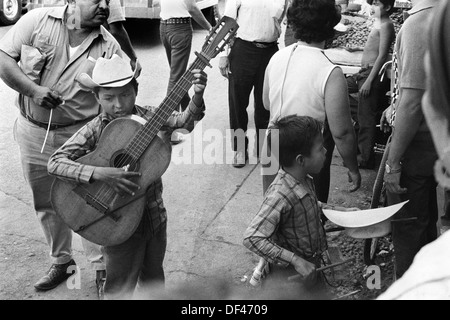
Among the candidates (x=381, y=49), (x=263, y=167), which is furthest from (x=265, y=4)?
(x=263, y=167)

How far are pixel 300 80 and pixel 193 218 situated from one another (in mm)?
2106

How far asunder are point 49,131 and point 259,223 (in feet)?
5.82

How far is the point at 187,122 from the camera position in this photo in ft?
11.7

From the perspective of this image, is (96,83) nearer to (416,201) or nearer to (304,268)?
(304,268)

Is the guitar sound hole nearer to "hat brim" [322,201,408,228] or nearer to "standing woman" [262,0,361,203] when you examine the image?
"standing woman" [262,0,361,203]

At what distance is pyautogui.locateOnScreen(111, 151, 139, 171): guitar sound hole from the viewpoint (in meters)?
3.47

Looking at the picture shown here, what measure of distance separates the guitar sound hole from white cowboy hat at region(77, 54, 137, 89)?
367 mm

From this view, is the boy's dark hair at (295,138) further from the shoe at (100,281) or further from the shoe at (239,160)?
the shoe at (239,160)

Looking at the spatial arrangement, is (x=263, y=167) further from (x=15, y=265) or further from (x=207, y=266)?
(x=15, y=265)

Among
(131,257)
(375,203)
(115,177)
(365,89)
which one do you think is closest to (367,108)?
(365,89)

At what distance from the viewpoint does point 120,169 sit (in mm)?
3426

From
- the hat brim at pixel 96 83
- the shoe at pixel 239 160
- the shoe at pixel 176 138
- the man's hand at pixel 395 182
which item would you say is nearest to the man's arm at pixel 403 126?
the man's hand at pixel 395 182

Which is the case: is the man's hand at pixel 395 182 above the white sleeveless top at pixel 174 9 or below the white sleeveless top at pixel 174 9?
above

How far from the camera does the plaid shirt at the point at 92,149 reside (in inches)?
134
